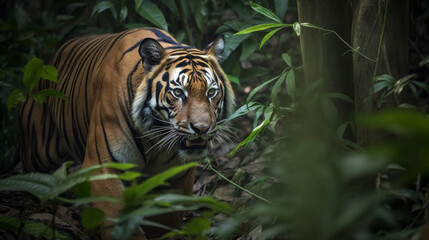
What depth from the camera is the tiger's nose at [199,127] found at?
267cm

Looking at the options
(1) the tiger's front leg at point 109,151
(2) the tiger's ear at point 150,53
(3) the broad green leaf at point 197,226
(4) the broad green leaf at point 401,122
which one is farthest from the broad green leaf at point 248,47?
(4) the broad green leaf at point 401,122

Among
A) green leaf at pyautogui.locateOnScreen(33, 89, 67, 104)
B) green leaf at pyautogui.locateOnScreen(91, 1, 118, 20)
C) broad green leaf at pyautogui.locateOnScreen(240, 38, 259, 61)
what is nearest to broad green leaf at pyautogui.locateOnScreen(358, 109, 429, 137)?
green leaf at pyautogui.locateOnScreen(33, 89, 67, 104)

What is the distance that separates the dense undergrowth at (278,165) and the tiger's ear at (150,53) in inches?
22.9

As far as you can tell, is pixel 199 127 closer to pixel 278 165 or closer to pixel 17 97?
pixel 278 165

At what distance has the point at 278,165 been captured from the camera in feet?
6.49

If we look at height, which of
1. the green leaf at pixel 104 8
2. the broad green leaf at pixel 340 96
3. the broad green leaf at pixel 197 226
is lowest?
the broad green leaf at pixel 340 96

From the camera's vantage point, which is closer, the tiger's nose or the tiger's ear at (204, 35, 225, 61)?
the tiger's nose

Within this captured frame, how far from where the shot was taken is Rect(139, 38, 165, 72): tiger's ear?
9.43ft

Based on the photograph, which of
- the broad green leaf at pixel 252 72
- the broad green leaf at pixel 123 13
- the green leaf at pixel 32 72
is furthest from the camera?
the broad green leaf at pixel 252 72

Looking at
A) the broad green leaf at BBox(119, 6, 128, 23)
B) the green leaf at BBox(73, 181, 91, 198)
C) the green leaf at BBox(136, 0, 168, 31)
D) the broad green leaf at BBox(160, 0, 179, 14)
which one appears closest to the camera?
the green leaf at BBox(73, 181, 91, 198)

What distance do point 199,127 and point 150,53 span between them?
23.0 inches

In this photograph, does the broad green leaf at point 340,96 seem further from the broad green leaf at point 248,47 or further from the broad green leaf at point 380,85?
the broad green leaf at point 248,47

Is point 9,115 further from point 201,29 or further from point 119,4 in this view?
point 201,29

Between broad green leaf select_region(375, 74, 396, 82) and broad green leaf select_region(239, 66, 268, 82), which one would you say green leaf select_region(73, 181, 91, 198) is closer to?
broad green leaf select_region(375, 74, 396, 82)
